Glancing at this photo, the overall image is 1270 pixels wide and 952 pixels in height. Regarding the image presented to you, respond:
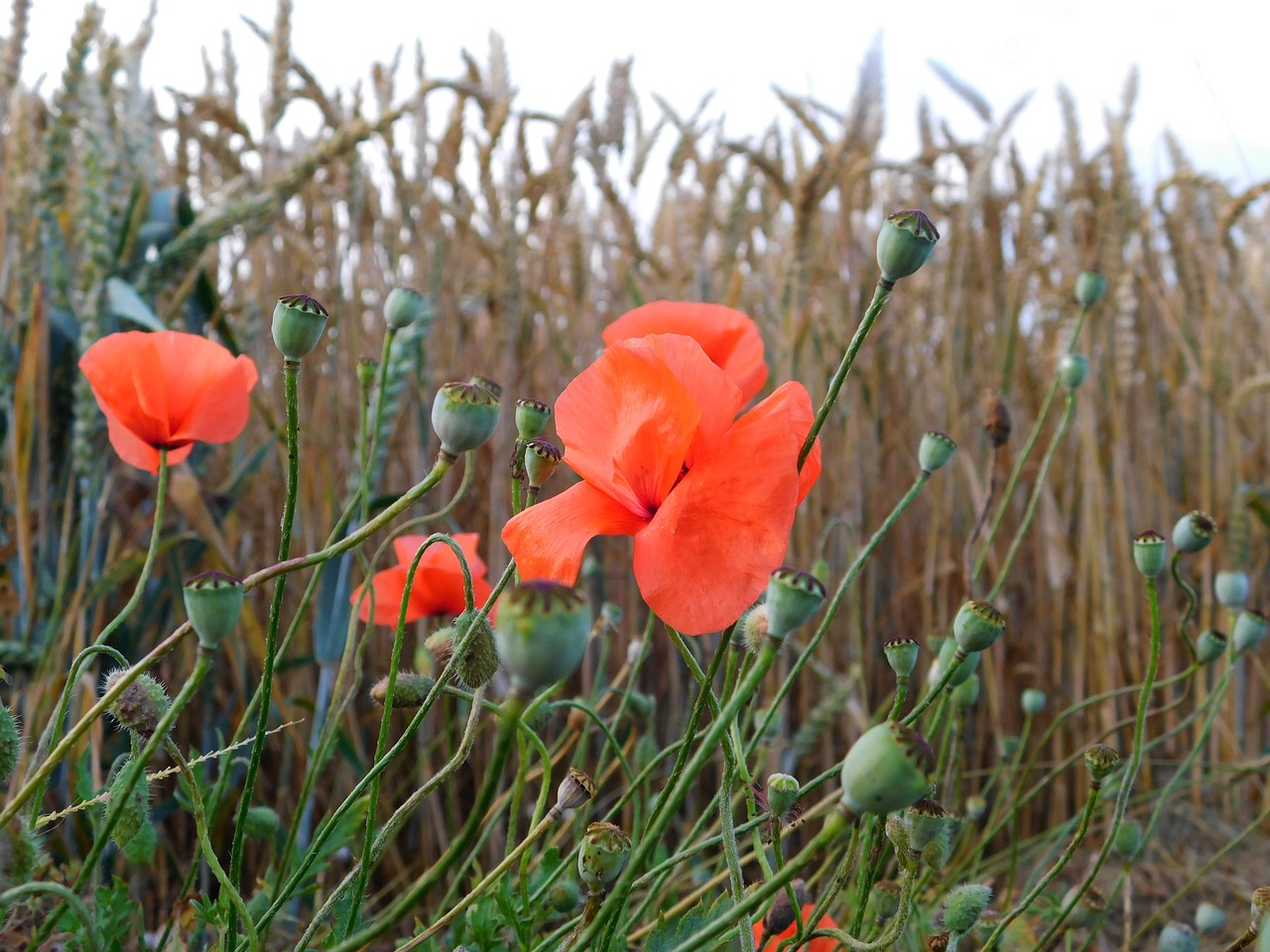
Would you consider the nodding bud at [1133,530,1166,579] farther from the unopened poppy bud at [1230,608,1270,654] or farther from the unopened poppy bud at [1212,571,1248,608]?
the unopened poppy bud at [1212,571,1248,608]

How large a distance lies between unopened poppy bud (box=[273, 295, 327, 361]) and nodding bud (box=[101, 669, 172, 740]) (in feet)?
0.62

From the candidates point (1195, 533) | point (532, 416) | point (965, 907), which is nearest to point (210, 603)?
point (532, 416)

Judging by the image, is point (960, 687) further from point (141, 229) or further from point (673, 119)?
point (673, 119)

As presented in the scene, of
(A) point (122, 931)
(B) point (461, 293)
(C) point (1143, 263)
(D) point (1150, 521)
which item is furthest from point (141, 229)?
(C) point (1143, 263)

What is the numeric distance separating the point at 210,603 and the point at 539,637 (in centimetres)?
17

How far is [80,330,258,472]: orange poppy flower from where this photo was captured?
2.30 ft

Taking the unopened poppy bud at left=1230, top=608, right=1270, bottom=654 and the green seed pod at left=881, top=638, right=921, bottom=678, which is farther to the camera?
the unopened poppy bud at left=1230, top=608, right=1270, bottom=654

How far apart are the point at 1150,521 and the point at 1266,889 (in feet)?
4.73

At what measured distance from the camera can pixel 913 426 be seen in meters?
2.05

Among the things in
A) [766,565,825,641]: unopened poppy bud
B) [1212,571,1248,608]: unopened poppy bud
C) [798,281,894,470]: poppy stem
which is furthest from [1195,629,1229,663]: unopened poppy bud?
[766,565,825,641]: unopened poppy bud

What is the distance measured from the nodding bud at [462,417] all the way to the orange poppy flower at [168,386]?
28 centimetres

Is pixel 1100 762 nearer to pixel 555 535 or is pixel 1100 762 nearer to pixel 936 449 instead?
pixel 936 449

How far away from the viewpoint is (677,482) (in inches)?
22.6

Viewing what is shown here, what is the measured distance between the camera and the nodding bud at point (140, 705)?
0.54 metres
